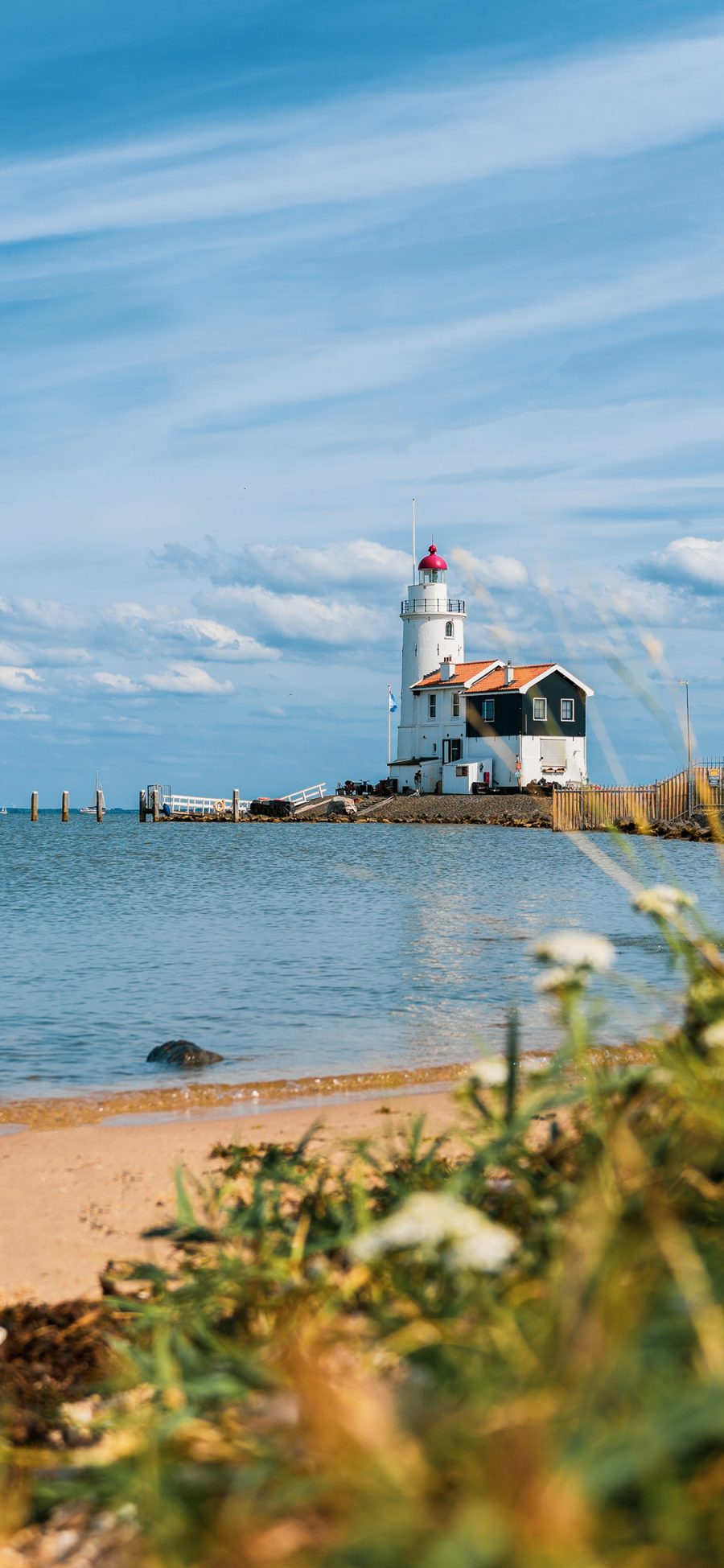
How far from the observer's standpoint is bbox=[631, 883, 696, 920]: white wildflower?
3254 millimetres

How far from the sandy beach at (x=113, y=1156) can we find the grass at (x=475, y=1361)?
29.3 inches

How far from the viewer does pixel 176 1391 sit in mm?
2209

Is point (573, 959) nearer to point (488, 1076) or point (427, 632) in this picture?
point (488, 1076)

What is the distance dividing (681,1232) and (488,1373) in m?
0.49

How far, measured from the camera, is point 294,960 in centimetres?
1531

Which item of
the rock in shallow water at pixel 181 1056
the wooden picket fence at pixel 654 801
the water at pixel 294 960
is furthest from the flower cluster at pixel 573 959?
the wooden picket fence at pixel 654 801

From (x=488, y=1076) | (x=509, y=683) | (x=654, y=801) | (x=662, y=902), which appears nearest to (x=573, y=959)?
(x=488, y=1076)

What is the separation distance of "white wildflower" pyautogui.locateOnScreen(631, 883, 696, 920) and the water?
0.10 metres

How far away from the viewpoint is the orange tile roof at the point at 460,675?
6500cm

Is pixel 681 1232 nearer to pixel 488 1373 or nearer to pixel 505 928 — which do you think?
pixel 488 1373

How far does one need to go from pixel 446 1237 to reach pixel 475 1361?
20 centimetres

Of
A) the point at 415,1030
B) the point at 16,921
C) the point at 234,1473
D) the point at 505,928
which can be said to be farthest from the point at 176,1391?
the point at 16,921

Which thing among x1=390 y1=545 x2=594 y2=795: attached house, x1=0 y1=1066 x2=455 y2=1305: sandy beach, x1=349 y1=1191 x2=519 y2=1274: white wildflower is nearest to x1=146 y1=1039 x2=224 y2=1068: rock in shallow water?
x1=0 y1=1066 x2=455 y2=1305: sandy beach

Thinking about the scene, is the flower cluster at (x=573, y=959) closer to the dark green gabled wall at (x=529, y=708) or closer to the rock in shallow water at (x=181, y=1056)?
the rock in shallow water at (x=181, y=1056)
